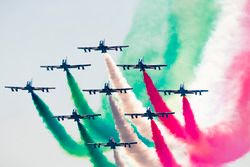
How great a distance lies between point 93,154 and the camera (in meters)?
90.6

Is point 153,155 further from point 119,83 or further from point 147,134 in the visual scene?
point 119,83

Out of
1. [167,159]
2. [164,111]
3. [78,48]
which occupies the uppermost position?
[78,48]

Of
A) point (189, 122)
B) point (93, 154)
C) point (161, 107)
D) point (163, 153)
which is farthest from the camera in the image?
point (93, 154)

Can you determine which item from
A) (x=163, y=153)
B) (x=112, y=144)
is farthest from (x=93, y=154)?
(x=163, y=153)

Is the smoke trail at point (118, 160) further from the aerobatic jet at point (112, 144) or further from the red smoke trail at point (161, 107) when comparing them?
the red smoke trail at point (161, 107)

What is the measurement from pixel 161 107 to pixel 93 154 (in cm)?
985

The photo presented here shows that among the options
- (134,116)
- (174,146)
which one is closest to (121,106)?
(134,116)

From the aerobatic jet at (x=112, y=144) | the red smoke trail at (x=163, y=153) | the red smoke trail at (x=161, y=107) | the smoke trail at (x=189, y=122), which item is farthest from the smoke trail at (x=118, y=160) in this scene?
the smoke trail at (x=189, y=122)

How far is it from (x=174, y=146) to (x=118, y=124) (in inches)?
271

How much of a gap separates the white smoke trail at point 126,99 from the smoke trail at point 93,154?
5.18 metres

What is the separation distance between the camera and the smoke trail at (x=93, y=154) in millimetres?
89688

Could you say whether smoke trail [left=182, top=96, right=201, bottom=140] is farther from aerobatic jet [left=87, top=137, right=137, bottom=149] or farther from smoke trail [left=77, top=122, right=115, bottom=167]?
smoke trail [left=77, top=122, right=115, bottom=167]

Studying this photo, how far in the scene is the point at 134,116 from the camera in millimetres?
90125

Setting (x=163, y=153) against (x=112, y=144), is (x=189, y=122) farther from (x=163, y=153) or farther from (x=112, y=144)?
(x=112, y=144)
